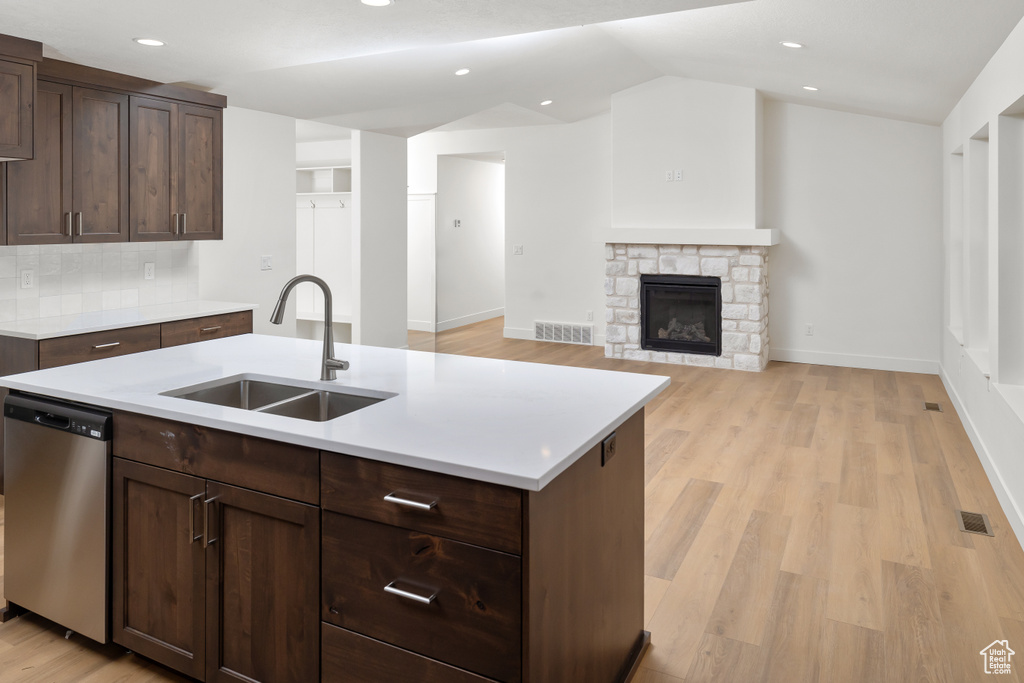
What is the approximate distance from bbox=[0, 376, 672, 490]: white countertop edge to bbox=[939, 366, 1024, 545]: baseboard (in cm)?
201

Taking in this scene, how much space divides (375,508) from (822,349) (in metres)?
6.39

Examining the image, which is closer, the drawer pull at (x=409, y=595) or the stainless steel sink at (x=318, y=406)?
the drawer pull at (x=409, y=595)

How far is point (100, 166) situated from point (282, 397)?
2.61 m

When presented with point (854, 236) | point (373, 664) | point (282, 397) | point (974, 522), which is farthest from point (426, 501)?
point (854, 236)

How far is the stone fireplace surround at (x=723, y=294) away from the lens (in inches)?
269

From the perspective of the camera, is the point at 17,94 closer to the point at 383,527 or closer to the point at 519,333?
the point at 383,527

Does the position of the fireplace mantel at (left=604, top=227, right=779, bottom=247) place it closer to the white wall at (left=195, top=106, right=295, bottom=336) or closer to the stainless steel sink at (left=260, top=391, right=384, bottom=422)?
the white wall at (left=195, top=106, right=295, bottom=336)

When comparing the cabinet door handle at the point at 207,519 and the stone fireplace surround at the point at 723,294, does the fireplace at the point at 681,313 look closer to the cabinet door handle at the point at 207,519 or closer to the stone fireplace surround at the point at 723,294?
the stone fireplace surround at the point at 723,294

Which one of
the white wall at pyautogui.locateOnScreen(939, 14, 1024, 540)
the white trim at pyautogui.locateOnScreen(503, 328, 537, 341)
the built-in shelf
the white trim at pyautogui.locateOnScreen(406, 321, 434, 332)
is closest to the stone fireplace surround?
the white trim at pyautogui.locateOnScreen(503, 328, 537, 341)

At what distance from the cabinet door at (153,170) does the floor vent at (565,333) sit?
187 inches

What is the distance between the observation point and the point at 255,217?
5.64 metres

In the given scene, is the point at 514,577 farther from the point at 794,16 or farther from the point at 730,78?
the point at 730,78

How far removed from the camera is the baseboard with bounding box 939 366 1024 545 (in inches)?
125

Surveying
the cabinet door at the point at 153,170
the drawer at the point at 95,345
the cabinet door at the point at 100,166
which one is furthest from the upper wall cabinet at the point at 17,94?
the drawer at the point at 95,345
